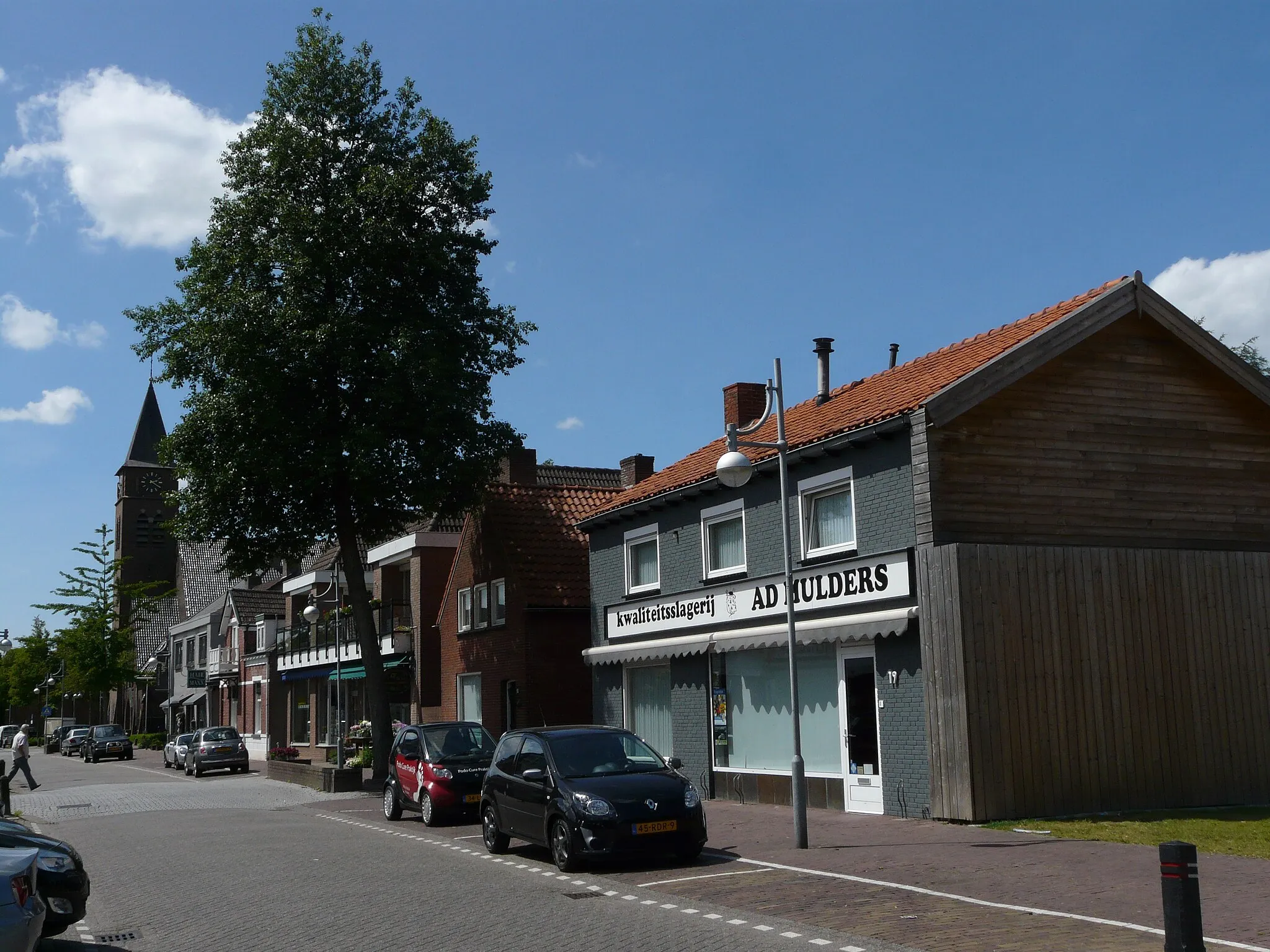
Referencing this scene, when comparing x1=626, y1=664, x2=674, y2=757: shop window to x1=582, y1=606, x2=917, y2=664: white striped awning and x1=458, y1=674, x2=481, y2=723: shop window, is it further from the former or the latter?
x1=458, y1=674, x2=481, y2=723: shop window

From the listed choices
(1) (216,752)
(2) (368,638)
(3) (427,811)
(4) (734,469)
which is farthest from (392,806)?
(1) (216,752)

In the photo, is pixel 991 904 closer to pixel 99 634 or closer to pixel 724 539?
pixel 724 539

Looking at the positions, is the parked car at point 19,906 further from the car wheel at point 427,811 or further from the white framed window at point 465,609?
the white framed window at point 465,609

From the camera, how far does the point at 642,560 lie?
26.2 metres

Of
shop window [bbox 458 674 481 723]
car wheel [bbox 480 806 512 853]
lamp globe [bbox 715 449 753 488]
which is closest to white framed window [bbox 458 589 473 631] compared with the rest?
shop window [bbox 458 674 481 723]

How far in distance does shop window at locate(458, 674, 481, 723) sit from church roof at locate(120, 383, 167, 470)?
72483 millimetres

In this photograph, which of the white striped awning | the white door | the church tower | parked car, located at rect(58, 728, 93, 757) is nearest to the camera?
the white striped awning

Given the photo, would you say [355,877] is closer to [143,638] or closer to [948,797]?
[948,797]

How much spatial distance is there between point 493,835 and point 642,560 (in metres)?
10.6

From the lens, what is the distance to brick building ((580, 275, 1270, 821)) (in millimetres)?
16844

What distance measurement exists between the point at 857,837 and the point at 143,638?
8618cm

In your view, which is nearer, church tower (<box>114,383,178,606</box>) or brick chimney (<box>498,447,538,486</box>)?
brick chimney (<box>498,447,538,486</box>)

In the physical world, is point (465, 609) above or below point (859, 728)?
above

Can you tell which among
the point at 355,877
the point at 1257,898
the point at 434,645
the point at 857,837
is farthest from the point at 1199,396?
the point at 434,645
